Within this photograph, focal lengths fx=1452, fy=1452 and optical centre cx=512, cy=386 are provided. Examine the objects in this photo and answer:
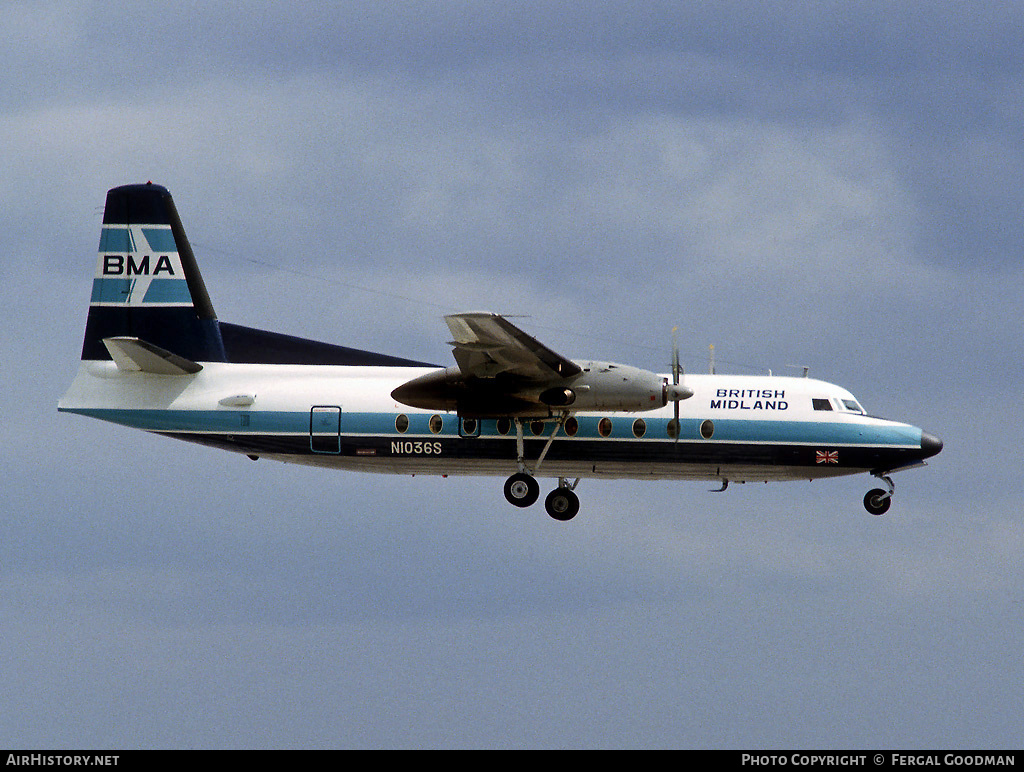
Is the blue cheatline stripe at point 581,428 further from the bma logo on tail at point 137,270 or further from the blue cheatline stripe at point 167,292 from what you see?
the bma logo on tail at point 137,270

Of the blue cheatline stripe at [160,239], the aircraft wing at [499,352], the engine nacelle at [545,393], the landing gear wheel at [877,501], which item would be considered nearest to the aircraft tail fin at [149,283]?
the blue cheatline stripe at [160,239]

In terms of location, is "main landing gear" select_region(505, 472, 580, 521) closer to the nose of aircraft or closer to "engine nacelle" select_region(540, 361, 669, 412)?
"engine nacelle" select_region(540, 361, 669, 412)

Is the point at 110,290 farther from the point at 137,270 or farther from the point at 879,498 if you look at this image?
the point at 879,498

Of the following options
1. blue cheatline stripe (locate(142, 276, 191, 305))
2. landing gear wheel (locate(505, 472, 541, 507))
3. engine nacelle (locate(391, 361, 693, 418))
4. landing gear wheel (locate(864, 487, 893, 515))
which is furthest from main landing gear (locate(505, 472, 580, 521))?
blue cheatline stripe (locate(142, 276, 191, 305))

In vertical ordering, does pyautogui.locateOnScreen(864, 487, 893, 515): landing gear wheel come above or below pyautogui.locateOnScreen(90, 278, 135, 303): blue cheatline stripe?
below

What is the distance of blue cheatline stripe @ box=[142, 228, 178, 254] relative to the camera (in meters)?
34.7

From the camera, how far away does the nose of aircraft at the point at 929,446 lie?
32.4 m

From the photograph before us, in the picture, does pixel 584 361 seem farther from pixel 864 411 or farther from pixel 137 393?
pixel 137 393

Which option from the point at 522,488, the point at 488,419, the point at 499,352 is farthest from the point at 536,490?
the point at 499,352

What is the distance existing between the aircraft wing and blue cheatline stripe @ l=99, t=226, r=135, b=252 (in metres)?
9.38

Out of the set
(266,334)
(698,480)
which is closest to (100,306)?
(266,334)

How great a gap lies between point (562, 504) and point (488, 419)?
9.59 ft
